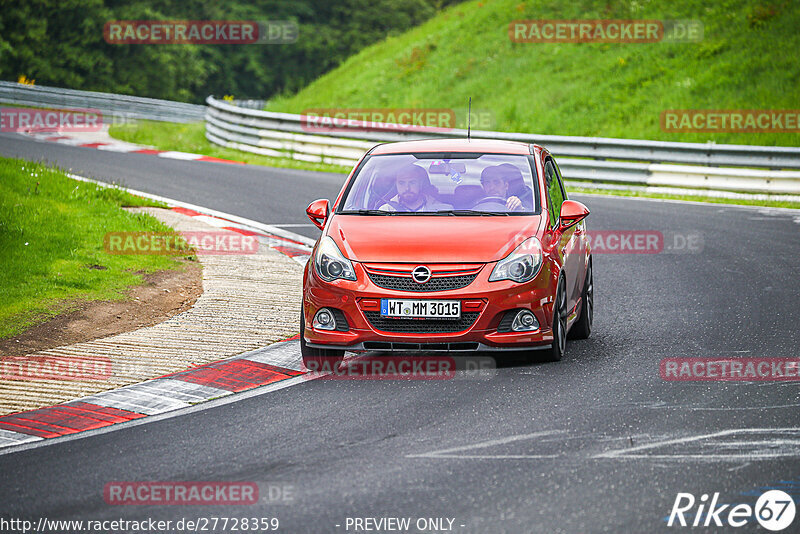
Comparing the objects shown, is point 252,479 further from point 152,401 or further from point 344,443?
point 152,401

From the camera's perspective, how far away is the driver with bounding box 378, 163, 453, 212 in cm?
909

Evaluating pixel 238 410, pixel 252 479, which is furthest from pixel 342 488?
pixel 238 410

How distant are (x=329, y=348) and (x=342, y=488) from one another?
8.91 ft

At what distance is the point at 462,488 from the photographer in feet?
18.8

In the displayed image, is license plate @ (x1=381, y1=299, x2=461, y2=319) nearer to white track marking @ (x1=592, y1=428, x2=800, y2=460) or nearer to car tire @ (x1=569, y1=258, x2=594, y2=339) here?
car tire @ (x1=569, y1=258, x2=594, y2=339)

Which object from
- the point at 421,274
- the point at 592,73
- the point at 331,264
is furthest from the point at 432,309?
the point at 592,73

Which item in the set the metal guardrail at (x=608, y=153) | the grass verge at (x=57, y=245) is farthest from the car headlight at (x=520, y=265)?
the metal guardrail at (x=608, y=153)

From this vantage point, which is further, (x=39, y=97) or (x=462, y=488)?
(x=39, y=97)

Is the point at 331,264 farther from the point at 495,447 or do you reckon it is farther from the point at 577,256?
the point at 495,447

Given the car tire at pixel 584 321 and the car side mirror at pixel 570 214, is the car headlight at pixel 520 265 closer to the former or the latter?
the car side mirror at pixel 570 214

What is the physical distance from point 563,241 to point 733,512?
398 centimetres

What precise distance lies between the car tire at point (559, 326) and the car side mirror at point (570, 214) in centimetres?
59

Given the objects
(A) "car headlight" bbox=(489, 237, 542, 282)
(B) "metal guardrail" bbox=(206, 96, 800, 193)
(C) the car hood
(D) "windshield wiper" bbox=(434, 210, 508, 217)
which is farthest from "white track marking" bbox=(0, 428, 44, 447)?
(B) "metal guardrail" bbox=(206, 96, 800, 193)

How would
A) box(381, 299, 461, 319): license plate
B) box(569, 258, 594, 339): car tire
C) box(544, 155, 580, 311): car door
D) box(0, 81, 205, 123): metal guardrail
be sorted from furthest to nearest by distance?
box(0, 81, 205, 123): metal guardrail
box(569, 258, 594, 339): car tire
box(544, 155, 580, 311): car door
box(381, 299, 461, 319): license plate
